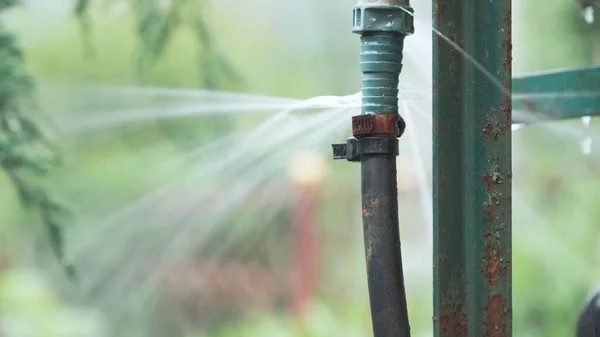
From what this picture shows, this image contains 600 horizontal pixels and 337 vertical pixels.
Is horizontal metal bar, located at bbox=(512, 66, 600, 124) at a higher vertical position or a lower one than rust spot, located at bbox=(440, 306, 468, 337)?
higher

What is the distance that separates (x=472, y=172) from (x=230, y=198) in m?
3.88

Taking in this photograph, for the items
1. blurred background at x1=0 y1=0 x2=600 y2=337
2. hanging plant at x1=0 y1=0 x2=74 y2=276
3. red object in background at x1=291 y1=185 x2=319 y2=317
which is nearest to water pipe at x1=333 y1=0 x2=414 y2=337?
hanging plant at x1=0 y1=0 x2=74 y2=276

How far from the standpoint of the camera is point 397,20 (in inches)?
35.1

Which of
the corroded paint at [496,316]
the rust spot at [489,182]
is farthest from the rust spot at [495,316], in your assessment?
the rust spot at [489,182]

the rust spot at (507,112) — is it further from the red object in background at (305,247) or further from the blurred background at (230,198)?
the red object in background at (305,247)

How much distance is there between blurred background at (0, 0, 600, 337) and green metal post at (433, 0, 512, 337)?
2.63 meters

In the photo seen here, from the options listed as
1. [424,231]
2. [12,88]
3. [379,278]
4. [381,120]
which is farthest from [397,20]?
[424,231]

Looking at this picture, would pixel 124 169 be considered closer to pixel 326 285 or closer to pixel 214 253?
pixel 214 253

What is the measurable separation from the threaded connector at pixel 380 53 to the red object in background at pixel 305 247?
12.5 feet

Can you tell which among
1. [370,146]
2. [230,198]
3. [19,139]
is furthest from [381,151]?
[230,198]

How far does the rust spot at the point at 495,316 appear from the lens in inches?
32.7

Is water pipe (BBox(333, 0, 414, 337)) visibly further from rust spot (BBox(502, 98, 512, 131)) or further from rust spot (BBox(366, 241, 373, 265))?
rust spot (BBox(502, 98, 512, 131))

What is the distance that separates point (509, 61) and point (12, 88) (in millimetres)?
1799

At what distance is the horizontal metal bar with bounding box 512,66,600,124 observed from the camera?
1.39 meters
